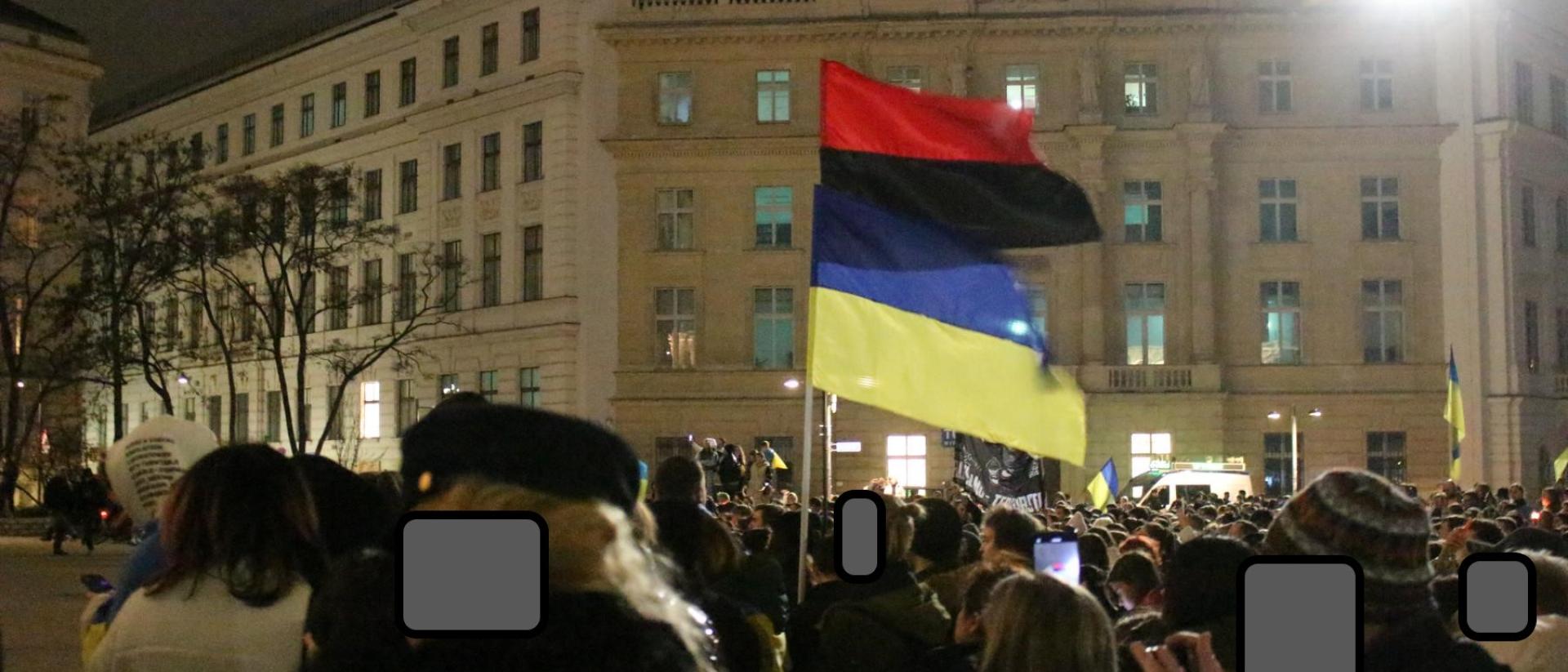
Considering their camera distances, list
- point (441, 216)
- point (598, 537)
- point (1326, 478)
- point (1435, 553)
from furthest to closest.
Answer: point (441, 216)
point (1435, 553)
point (1326, 478)
point (598, 537)

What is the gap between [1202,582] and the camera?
496cm

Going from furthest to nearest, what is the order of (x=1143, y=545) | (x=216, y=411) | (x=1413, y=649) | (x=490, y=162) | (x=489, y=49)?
(x=216, y=411) < (x=489, y=49) < (x=490, y=162) < (x=1143, y=545) < (x=1413, y=649)

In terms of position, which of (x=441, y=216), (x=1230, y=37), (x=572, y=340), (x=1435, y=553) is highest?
(x=1230, y=37)

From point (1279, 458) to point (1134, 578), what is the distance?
40.3 metres

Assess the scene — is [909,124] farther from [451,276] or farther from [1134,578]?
[451,276]

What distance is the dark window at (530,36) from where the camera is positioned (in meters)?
49.1

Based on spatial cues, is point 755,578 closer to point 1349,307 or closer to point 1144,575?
point 1144,575

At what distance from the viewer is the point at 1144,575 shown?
7238 mm

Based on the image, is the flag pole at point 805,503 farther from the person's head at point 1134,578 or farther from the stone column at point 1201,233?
the stone column at point 1201,233

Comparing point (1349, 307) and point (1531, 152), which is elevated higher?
point (1531, 152)

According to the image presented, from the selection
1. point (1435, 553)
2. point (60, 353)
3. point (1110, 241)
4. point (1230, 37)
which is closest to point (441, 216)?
point (60, 353)

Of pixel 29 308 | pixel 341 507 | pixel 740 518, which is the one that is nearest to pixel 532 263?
pixel 29 308

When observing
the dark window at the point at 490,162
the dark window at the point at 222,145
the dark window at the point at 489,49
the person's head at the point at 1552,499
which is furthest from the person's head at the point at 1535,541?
the dark window at the point at 222,145

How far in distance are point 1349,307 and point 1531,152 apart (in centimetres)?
675
